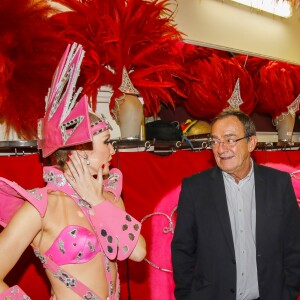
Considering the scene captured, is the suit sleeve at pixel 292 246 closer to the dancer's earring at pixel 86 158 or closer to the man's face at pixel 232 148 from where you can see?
the man's face at pixel 232 148

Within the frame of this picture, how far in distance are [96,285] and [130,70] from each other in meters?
1.34

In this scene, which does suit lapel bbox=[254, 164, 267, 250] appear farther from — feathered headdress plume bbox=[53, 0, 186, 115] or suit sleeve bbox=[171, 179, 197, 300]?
feathered headdress plume bbox=[53, 0, 186, 115]

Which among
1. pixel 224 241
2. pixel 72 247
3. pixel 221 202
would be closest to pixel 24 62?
pixel 72 247

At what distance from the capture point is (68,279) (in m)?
1.33

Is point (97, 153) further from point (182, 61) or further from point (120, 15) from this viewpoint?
point (182, 61)

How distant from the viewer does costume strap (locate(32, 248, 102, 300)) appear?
132cm

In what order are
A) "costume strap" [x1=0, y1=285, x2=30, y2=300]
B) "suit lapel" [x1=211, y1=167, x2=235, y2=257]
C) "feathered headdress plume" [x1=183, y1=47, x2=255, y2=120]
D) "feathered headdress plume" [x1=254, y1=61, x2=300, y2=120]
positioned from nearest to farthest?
"costume strap" [x1=0, y1=285, x2=30, y2=300]
"suit lapel" [x1=211, y1=167, x2=235, y2=257]
"feathered headdress plume" [x1=183, y1=47, x2=255, y2=120]
"feathered headdress plume" [x1=254, y1=61, x2=300, y2=120]

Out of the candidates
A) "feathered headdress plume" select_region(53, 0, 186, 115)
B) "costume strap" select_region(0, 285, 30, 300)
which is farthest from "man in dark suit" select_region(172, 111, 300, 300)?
"costume strap" select_region(0, 285, 30, 300)

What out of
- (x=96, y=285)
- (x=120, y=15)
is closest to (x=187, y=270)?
(x=96, y=285)

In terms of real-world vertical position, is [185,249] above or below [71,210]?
below

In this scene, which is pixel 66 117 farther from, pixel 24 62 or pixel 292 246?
pixel 292 246

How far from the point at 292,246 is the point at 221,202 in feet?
1.35

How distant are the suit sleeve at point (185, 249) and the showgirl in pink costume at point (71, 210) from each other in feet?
1.91

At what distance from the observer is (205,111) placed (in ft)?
9.32
